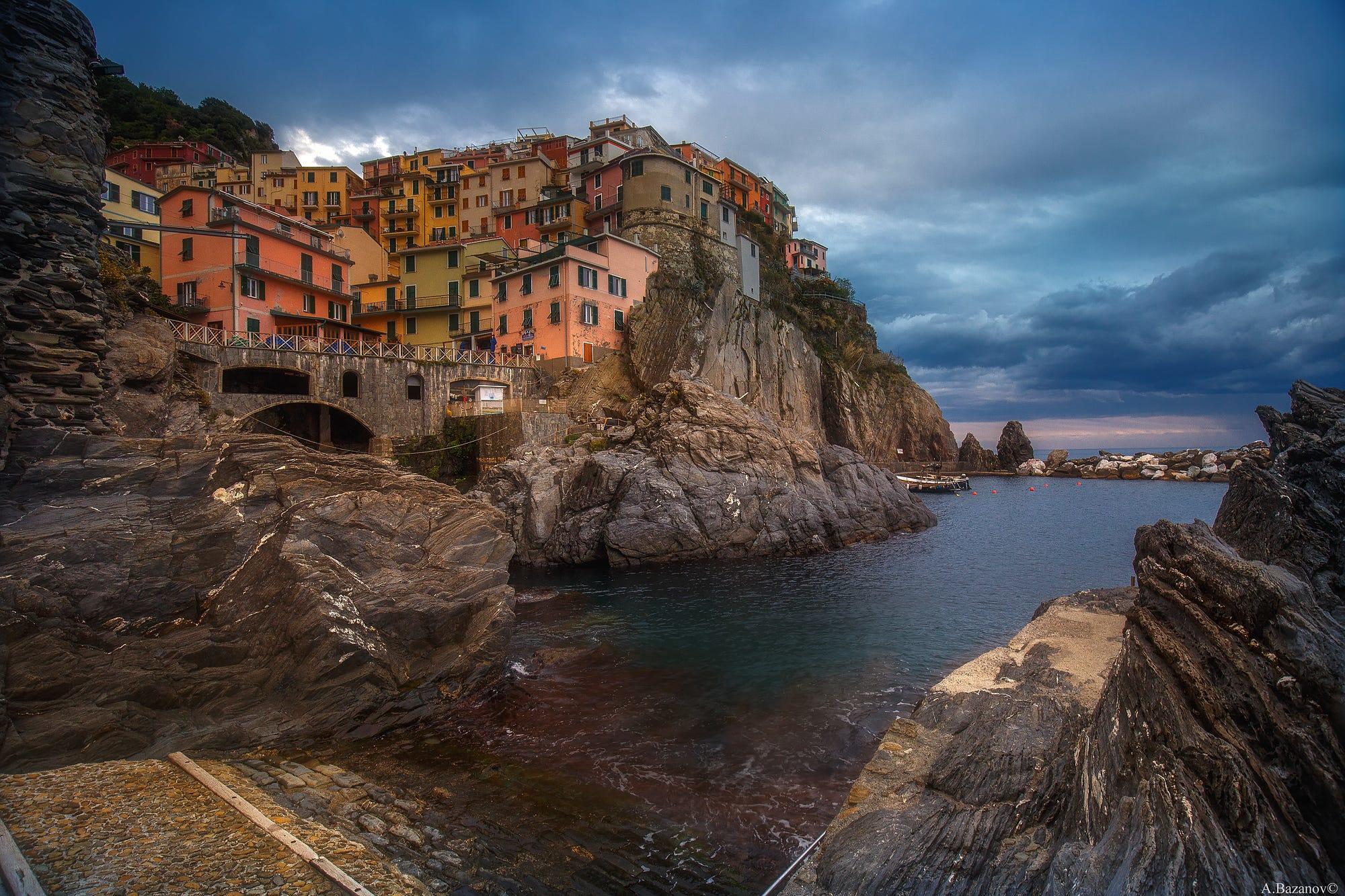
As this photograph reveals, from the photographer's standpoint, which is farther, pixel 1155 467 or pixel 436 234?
pixel 1155 467

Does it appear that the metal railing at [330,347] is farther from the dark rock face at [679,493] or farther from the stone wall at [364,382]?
the dark rock face at [679,493]

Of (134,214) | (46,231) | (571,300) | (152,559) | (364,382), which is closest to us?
(152,559)

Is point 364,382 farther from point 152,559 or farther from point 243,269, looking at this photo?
point 152,559

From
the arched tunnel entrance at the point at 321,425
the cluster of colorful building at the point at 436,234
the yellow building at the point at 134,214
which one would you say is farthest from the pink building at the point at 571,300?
the yellow building at the point at 134,214

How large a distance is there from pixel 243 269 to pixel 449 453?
17901 millimetres

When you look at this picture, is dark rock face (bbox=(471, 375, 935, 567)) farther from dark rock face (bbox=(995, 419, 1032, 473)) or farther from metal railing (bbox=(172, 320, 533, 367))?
dark rock face (bbox=(995, 419, 1032, 473))

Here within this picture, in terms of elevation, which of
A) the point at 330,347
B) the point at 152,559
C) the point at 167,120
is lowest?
the point at 152,559

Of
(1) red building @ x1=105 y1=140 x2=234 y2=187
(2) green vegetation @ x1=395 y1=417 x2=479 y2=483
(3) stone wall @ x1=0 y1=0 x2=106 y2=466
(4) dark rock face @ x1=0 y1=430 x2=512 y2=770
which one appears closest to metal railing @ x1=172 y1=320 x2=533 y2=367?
(2) green vegetation @ x1=395 y1=417 x2=479 y2=483

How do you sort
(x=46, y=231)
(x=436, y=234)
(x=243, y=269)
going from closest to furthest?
(x=46, y=231) < (x=243, y=269) < (x=436, y=234)

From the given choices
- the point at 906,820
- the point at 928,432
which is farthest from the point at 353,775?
the point at 928,432

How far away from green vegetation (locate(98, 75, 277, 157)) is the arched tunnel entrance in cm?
5518

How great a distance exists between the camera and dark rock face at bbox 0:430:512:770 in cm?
999

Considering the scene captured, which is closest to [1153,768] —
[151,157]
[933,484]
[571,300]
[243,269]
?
[571,300]

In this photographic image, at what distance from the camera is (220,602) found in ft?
39.5
